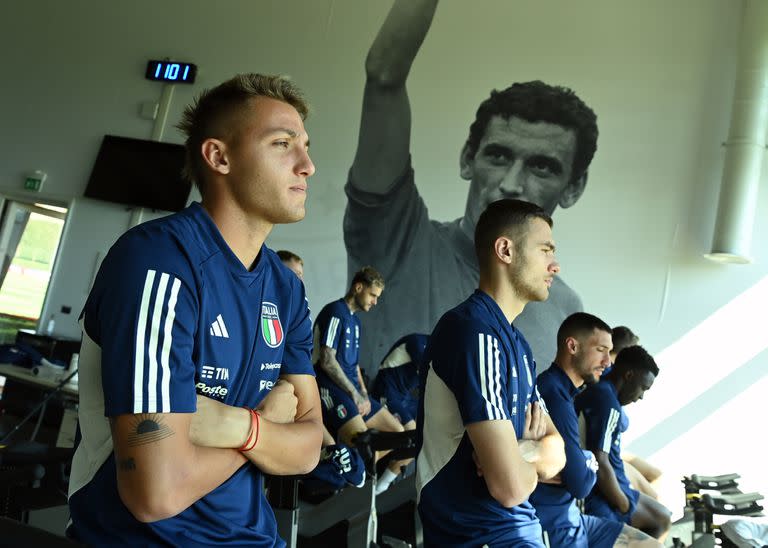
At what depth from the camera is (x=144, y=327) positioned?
3.59 ft

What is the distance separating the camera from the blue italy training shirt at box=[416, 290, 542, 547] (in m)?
1.82

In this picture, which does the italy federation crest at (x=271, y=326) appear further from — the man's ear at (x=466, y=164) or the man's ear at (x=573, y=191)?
the man's ear at (x=466, y=164)

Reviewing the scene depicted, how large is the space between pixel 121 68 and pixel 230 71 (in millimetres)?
1406

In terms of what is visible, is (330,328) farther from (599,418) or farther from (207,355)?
(207,355)

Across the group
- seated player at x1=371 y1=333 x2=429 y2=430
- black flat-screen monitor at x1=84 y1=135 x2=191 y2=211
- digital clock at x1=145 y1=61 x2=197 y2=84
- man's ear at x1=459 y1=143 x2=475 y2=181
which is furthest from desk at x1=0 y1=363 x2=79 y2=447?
digital clock at x1=145 y1=61 x2=197 y2=84

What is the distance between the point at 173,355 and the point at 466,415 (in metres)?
0.89

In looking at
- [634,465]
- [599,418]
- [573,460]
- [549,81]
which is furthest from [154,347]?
[549,81]

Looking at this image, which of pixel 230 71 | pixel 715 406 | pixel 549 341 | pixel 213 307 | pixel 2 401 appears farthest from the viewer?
pixel 230 71

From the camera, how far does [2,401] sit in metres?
5.41

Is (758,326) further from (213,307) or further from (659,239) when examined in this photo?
(213,307)

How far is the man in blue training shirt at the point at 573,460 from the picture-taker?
8.14 ft

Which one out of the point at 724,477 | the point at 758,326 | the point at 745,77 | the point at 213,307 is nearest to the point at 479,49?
the point at 745,77

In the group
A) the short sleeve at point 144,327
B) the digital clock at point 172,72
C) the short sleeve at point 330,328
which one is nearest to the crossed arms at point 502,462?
the short sleeve at point 144,327

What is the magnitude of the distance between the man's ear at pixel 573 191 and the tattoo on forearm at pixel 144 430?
6.34 m
